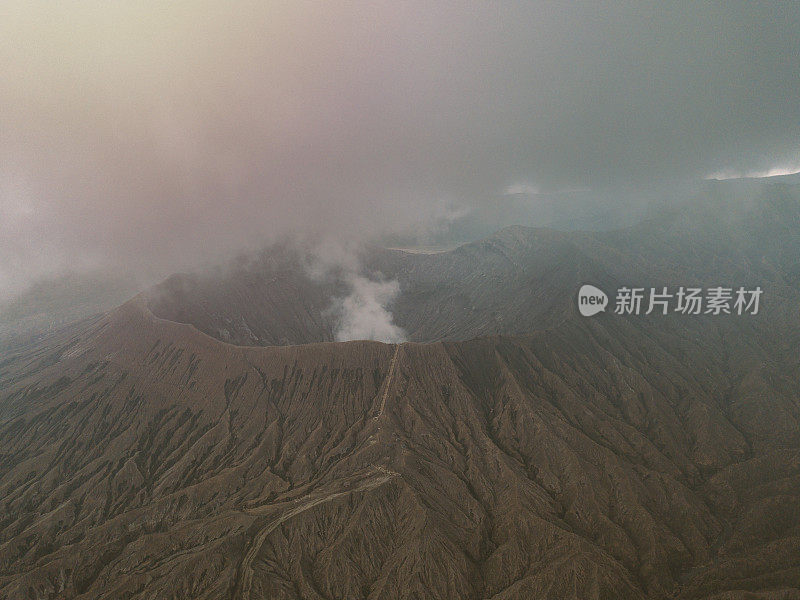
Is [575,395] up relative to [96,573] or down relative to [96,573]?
up

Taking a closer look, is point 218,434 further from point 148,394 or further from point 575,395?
point 575,395

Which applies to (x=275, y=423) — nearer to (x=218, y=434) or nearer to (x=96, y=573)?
A: (x=218, y=434)

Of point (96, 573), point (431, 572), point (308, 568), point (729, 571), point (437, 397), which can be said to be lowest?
point (96, 573)

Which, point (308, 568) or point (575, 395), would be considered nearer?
point (308, 568)

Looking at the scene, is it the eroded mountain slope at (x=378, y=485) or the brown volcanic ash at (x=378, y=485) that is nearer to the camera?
the brown volcanic ash at (x=378, y=485)

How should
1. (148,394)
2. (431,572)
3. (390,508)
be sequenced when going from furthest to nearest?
(148,394) < (390,508) < (431,572)

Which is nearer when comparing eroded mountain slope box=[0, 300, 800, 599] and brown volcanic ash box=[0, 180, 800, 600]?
brown volcanic ash box=[0, 180, 800, 600]

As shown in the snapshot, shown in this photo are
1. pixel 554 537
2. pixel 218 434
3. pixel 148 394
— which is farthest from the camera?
pixel 148 394

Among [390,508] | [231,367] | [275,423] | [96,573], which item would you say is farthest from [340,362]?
[96,573]
